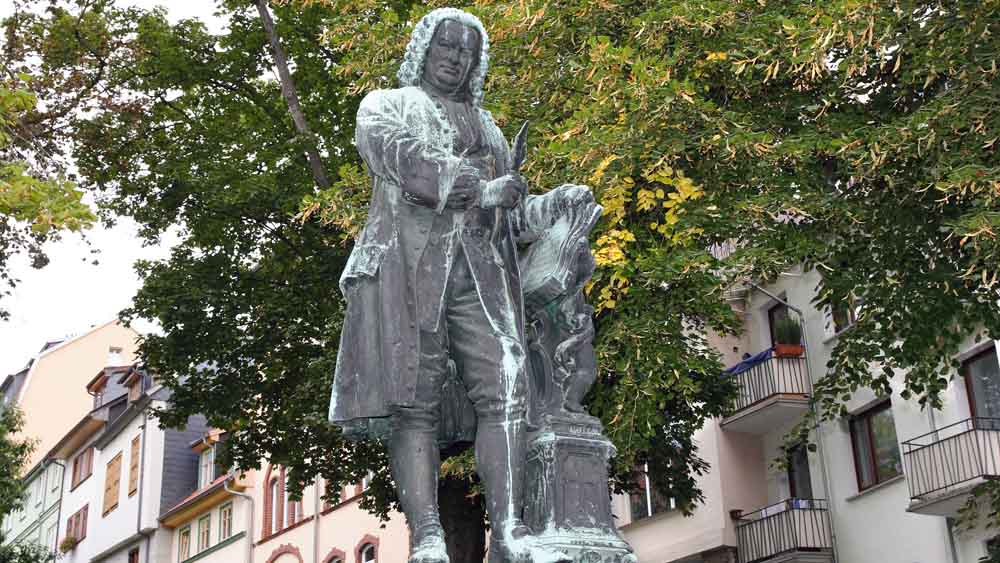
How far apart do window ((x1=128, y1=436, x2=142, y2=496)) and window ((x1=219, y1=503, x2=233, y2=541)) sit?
5198mm

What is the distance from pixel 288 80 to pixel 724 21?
8790 mm

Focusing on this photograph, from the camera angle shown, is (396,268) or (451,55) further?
(451,55)

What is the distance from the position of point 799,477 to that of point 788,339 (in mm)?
2835

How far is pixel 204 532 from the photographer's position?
1801 inches

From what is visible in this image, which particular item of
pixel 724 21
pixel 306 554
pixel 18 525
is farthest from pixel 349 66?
pixel 18 525

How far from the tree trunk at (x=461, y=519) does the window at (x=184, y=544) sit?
101 ft

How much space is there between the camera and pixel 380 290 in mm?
5578

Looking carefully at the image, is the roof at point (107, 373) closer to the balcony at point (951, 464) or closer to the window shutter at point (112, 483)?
the window shutter at point (112, 483)

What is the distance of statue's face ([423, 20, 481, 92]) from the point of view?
19.7ft

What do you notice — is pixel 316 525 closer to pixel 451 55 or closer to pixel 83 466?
pixel 83 466

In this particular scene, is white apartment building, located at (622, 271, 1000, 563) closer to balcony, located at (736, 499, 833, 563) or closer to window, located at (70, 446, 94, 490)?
balcony, located at (736, 499, 833, 563)

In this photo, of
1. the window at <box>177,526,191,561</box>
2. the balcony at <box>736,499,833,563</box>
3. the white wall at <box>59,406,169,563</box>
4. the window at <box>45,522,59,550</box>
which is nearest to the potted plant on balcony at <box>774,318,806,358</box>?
the balcony at <box>736,499,833,563</box>

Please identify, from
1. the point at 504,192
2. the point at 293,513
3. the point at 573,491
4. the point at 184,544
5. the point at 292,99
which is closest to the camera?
the point at 573,491

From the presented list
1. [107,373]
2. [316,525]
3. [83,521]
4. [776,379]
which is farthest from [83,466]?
[776,379]
